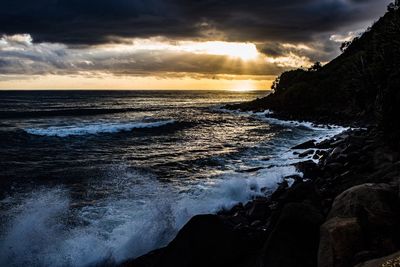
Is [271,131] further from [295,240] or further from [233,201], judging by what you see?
[295,240]

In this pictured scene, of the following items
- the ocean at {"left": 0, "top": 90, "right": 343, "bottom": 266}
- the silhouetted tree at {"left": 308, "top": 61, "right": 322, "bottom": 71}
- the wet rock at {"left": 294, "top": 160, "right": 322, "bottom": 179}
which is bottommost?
the ocean at {"left": 0, "top": 90, "right": 343, "bottom": 266}

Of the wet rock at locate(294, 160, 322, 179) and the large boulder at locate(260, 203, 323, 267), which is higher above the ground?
the large boulder at locate(260, 203, 323, 267)

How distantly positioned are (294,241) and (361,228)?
142 cm

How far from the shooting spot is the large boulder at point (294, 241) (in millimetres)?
8008

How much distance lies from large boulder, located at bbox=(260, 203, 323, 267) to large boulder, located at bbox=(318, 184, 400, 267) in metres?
0.40

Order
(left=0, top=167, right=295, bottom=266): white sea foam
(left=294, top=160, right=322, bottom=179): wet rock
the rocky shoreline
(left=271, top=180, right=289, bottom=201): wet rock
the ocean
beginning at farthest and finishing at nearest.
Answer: (left=294, top=160, right=322, bottom=179): wet rock < (left=271, top=180, right=289, bottom=201): wet rock < the ocean < (left=0, top=167, right=295, bottom=266): white sea foam < the rocky shoreline

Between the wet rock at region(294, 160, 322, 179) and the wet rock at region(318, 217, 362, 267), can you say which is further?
the wet rock at region(294, 160, 322, 179)

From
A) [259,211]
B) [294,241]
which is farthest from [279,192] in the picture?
[294,241]

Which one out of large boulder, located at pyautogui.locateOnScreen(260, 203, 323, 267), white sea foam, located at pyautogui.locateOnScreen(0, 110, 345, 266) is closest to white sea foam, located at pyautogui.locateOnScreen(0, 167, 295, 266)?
white sea foam, located at pyautogui.locateOnScreen(0, 110, 345, 266)

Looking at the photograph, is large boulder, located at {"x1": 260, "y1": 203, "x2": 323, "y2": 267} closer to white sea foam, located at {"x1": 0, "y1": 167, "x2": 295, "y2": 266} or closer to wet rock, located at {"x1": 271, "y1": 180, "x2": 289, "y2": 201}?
white sea foam, located at {"x1": 0, "y1": 167, "x2": 295, "y2": 266}

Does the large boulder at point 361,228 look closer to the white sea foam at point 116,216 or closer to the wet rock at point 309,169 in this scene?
the white sea foam at point 116,216

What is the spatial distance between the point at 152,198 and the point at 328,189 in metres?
7.32

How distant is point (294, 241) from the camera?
27.3ft

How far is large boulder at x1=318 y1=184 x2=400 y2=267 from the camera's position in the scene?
291 inches
